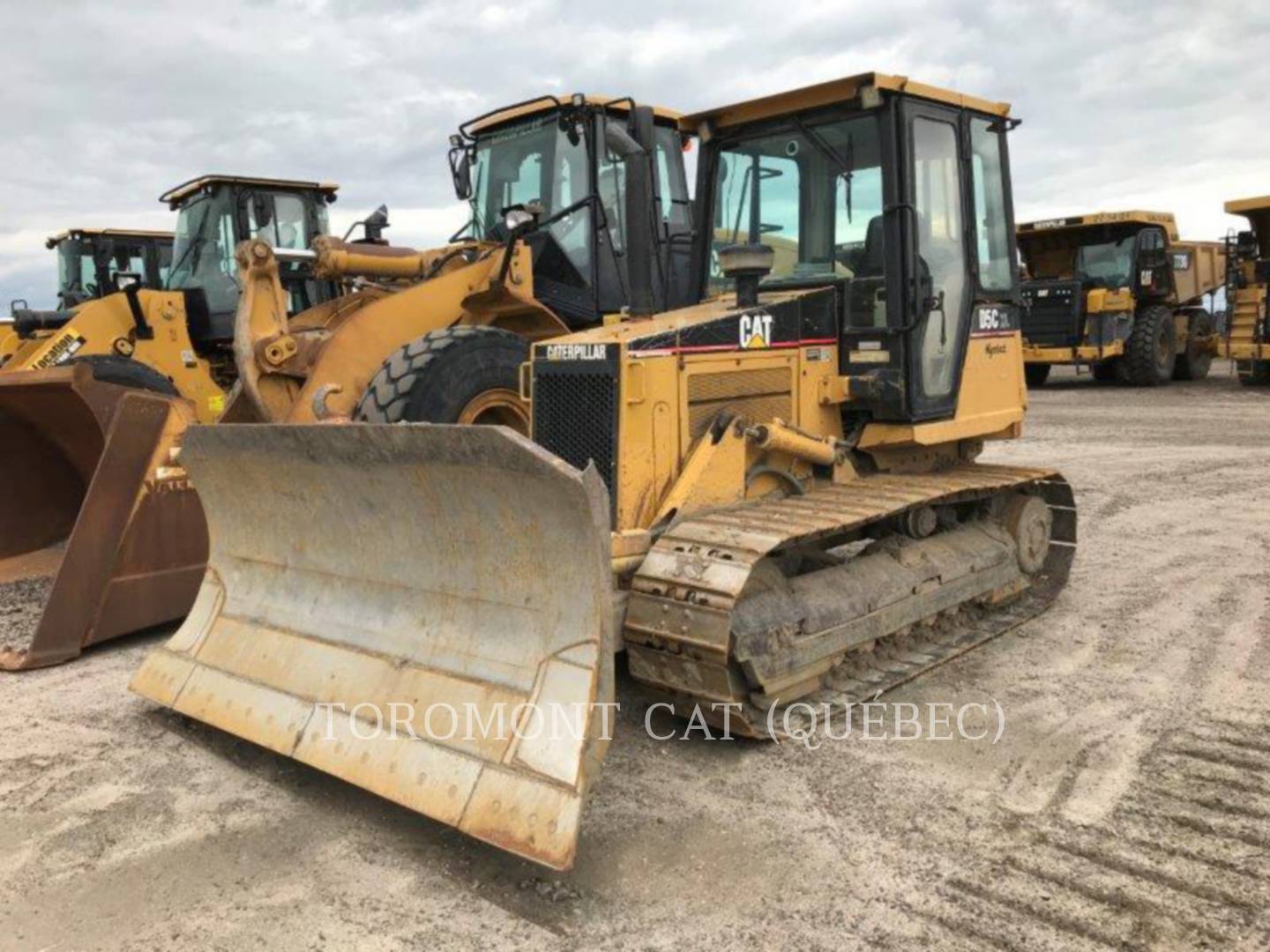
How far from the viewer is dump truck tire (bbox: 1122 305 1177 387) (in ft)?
62.8

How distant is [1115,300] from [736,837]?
1779 cm

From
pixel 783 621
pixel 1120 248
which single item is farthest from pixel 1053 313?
pixel 783 621

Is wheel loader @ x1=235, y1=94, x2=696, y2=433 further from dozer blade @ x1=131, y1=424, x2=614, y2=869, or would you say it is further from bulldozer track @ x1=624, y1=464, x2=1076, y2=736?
bulldozer track @ x1=624, y1=464, x2=1076, y2=736

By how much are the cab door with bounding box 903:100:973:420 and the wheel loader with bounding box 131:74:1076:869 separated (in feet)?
0.06

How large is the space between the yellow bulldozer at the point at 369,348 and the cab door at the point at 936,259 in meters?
1.25

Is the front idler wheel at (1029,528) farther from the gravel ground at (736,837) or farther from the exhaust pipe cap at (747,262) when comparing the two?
the exhaust pipe cap at (747,262)

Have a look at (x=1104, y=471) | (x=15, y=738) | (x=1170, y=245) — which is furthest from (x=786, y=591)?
(x=1170, y=245)

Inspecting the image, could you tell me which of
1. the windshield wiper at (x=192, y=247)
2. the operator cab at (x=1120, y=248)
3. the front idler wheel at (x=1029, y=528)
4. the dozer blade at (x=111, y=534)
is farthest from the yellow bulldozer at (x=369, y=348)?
the operator cab at (x=1120, y=248)

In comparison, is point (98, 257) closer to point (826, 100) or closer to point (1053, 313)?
point (826, 100)

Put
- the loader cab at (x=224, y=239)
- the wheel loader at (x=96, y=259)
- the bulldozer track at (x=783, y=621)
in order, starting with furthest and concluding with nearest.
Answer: the wheel loader at (x=96, y=259), the loader cab at (x=224, y=239), the bulldozer track at (x=783, y=621)

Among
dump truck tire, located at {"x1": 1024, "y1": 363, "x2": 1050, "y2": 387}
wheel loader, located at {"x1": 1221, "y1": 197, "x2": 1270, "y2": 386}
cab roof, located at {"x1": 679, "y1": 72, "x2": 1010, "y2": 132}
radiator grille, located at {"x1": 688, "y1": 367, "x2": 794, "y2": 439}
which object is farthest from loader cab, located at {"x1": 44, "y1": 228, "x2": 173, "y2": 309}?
wheel loader, located at {"x1": 1221, "y1": 197, "x2": 1270, "y2": 386}

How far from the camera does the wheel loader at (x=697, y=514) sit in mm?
3314

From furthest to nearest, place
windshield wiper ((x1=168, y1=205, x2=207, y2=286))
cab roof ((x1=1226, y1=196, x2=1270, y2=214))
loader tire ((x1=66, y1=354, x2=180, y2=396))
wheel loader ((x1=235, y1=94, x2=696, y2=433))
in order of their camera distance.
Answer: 1. cab roof ((x1=1226, y1=196, x2=1270, y2=214))
2. windshield wiper ((x1=168, y1=205, x2=207, y2=286))
3. loader tire ((x1=66, y1=354, x2=180, y2=396))
4. wheel loader ((x1=235, y1=94, x2=696, y2=433))

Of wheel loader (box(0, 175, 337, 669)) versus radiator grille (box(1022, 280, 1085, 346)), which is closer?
wheel loader (box(0, 175, 337, 669))
